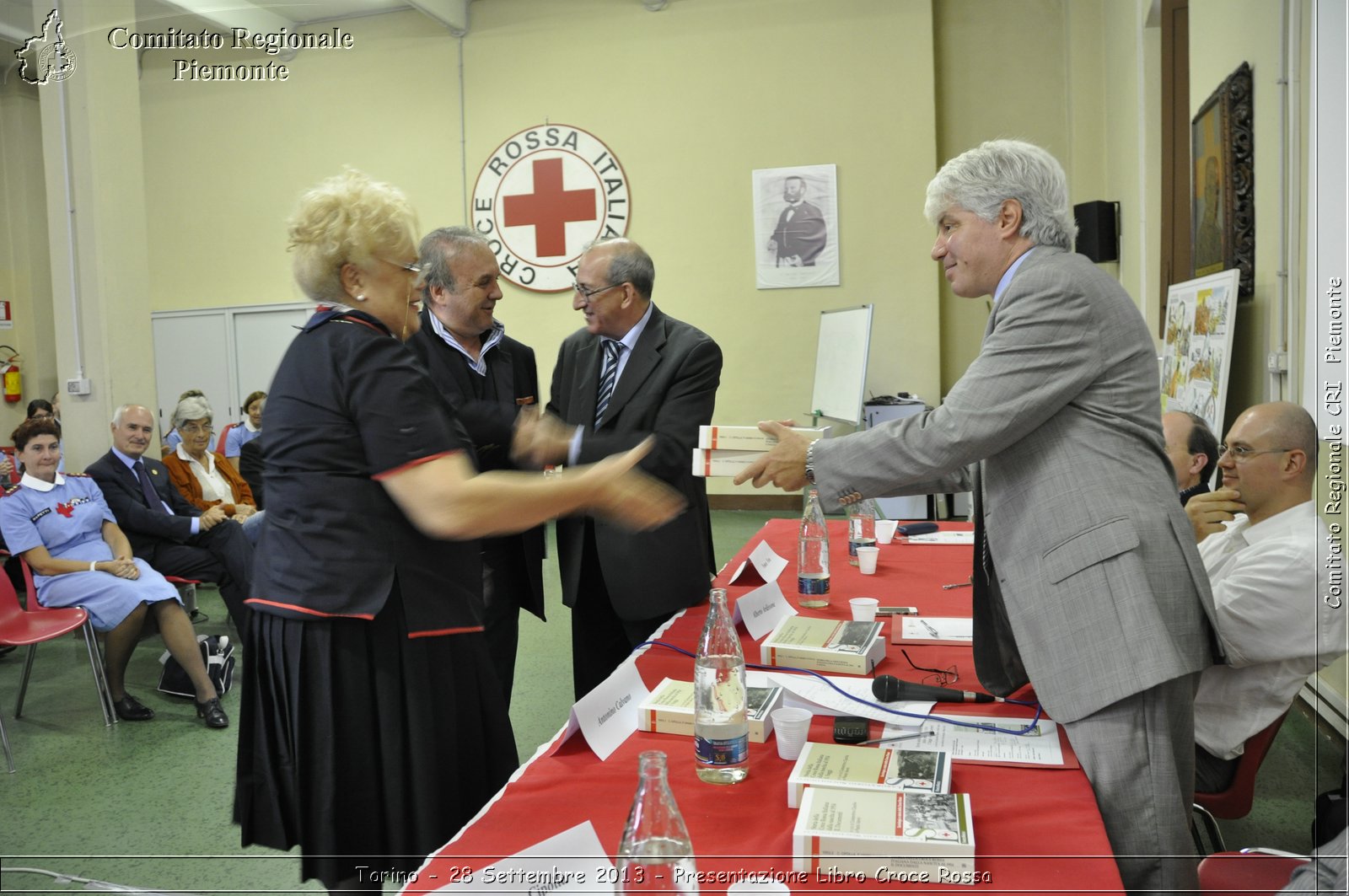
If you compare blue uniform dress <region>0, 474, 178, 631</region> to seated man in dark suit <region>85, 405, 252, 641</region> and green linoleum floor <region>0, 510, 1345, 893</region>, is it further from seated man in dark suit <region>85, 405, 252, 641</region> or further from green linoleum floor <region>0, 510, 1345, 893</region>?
green linoleum floor <region>0, 510, 1345, 893</region>

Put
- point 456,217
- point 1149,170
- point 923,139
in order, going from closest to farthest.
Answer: point 1149,170 < point 923,139 < point 456,217

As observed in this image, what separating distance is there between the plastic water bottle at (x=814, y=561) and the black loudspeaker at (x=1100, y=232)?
16.2 feet

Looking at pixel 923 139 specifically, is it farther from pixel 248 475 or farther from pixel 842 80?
pixel 248 475

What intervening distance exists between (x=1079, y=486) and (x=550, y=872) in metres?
0.97

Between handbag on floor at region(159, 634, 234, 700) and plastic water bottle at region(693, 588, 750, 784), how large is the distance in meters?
3.22

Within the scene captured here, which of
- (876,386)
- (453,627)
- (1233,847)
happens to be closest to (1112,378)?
(453,627)

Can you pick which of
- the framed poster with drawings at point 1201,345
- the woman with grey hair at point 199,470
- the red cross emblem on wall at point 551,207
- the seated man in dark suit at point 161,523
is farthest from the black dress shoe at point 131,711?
the red cross emblem on wall at point 551,207

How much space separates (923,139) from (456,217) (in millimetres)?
4086

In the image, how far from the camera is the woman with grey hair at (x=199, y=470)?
495cm

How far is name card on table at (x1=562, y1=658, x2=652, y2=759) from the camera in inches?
56.8

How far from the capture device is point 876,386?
7660mm

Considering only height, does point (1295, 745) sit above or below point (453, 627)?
below

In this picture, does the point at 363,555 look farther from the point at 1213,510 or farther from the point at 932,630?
the point at 1213,510

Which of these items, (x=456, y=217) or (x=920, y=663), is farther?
(x=456, y=217)
